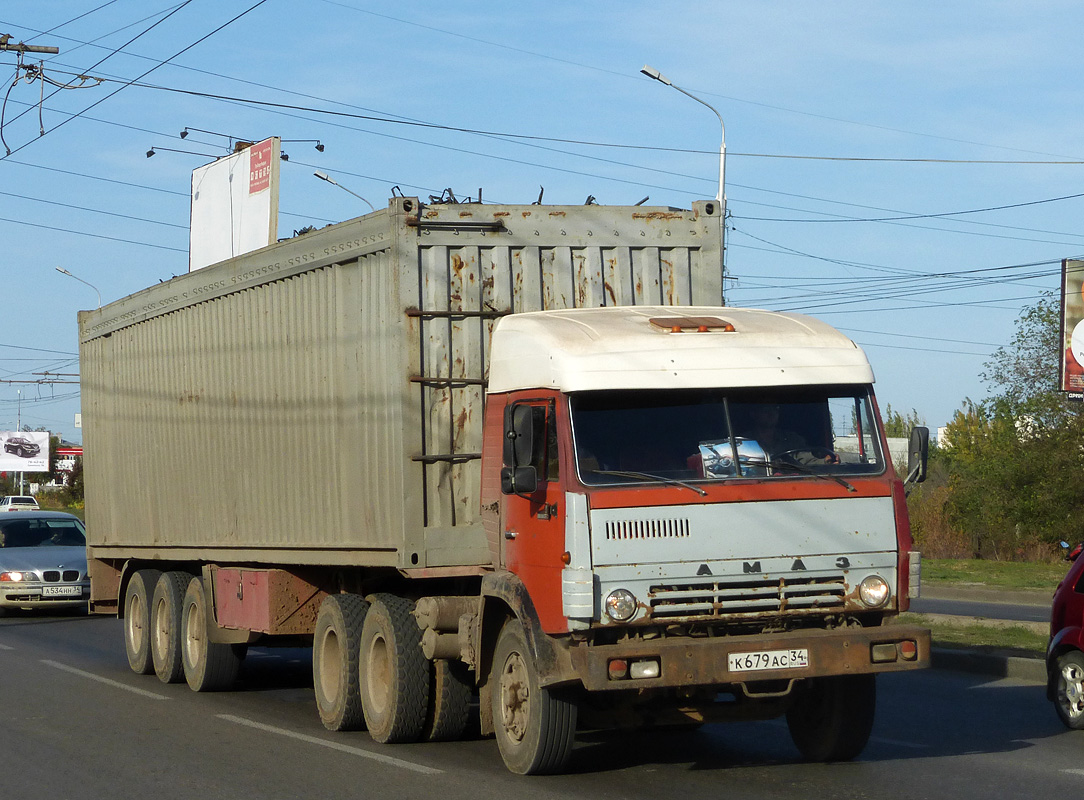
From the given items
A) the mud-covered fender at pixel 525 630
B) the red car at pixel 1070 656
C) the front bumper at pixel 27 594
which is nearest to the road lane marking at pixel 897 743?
the red car at pixel 1070 656

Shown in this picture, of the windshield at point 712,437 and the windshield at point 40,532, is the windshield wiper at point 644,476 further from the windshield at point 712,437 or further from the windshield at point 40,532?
the windshield at point 40,532

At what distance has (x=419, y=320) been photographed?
925 centimetres

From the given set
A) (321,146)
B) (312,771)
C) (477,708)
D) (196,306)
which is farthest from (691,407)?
(321,146)

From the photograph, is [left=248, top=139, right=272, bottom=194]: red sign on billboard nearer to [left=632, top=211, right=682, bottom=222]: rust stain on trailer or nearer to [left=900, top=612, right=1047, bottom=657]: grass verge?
[left=900, top=612, right=1047, bottom=657]: grass verge

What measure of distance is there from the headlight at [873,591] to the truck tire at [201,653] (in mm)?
6926

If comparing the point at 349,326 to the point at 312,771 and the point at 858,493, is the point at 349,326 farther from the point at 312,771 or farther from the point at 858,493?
the point at 858,493

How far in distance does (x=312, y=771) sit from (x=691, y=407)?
3.17m

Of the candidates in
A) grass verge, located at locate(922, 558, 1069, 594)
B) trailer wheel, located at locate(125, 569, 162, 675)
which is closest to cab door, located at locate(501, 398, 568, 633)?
trailer wheel, located at locate(125, 569, 162, 675)

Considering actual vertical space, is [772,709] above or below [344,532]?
below

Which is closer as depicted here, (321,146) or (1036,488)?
(321,146)

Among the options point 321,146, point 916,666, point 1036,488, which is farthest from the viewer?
point 1036,488

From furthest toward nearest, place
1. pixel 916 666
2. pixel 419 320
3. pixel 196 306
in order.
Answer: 1. pixel 196 306
2. pixel 419 320
3. pixel 916 666

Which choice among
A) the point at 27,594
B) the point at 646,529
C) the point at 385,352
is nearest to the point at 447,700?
the point at 385,352

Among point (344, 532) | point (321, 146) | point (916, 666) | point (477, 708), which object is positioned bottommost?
point (477, 708)
